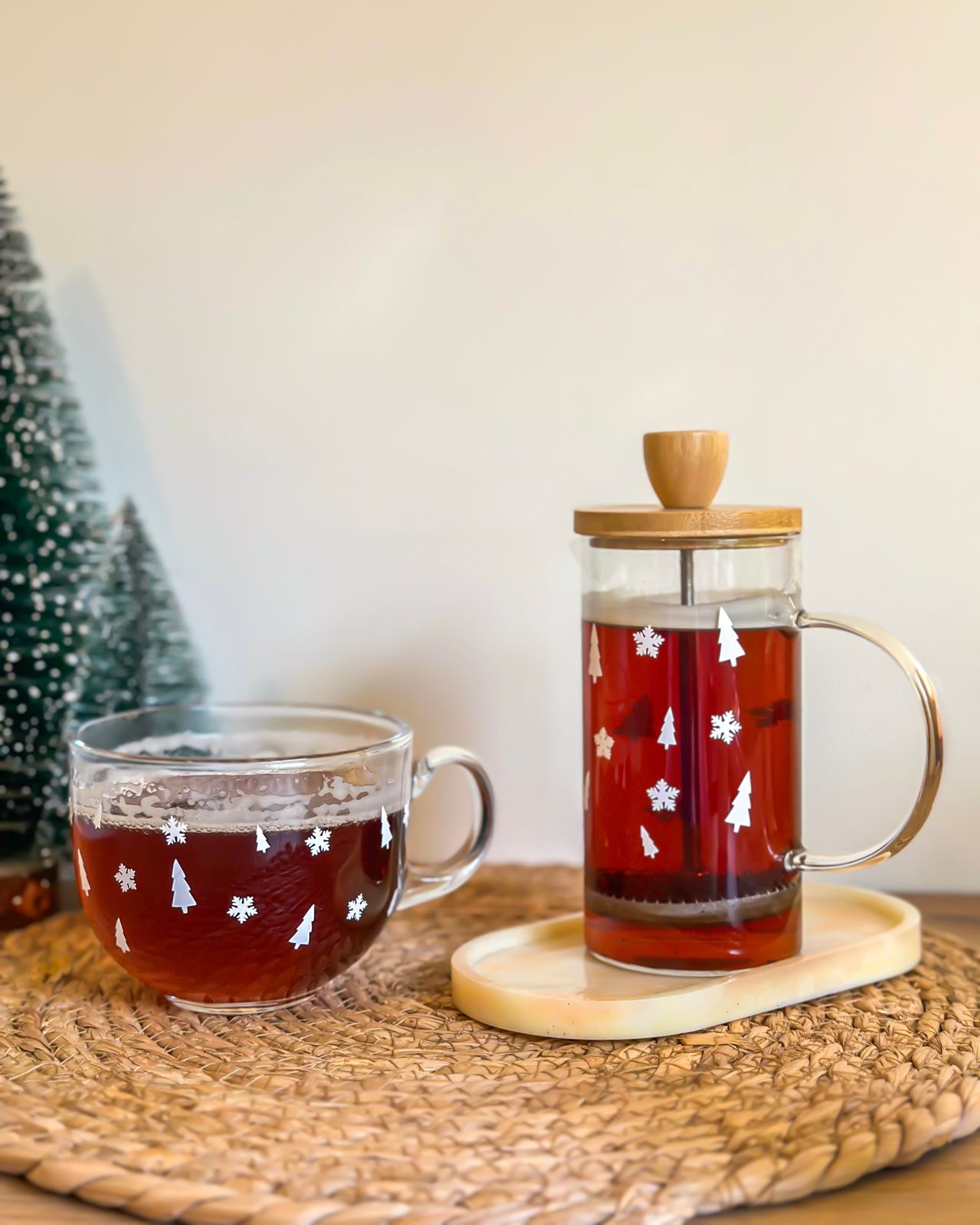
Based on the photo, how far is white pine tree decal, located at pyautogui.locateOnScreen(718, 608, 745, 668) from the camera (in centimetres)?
62

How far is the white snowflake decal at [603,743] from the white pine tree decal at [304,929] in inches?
6.6

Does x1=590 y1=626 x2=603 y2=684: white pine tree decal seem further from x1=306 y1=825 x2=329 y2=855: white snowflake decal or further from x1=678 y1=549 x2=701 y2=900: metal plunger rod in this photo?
x1=306 y1=825 x2=329 y2=855: white snowflake decal

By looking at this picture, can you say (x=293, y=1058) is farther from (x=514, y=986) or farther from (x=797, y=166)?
(x=797, y=166)

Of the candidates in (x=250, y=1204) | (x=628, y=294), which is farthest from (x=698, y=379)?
(x=250, y=1204)

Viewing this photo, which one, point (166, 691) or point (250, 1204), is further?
point (166, 691)

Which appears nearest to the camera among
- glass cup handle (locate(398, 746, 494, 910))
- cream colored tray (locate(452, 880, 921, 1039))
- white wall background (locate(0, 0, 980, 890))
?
cream colored tray (locate(452, 880, 921, 1039))

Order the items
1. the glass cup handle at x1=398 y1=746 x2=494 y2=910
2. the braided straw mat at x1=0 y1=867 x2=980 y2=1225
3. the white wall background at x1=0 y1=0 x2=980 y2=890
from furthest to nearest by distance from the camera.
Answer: the white wall background at x1=0 y1=0 x2=980 y2=890 → the glass cup handle at x1=398 y1=746 x2=494 y2=910 → the braided straw mat at x1=0 y1=867 x2=980 y2=1225

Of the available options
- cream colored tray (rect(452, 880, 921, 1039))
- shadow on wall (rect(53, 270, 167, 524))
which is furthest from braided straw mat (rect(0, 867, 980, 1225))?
shadow on wall (rect(53, 270, 167, 524))

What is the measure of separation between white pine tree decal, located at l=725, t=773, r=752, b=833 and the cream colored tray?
7cm

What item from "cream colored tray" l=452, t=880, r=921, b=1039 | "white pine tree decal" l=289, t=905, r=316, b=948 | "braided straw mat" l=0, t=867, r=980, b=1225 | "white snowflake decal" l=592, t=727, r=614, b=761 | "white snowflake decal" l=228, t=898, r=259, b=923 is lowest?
"braided straw mat" l=0, t=867, r=980, b=1225

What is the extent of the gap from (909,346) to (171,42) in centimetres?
54

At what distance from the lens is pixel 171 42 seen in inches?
33.2

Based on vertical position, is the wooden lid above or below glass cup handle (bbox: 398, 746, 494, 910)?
above

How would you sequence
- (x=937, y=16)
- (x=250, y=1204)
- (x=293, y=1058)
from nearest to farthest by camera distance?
(x=250, y=1204) → (x=293, y=1058) → (x=937, y=16)
